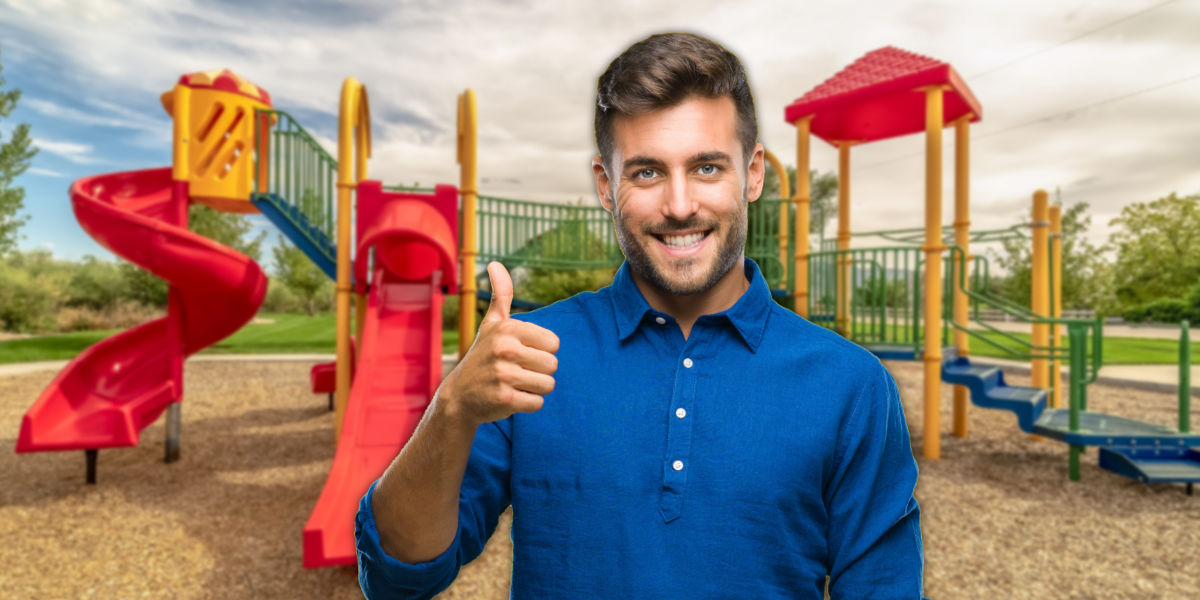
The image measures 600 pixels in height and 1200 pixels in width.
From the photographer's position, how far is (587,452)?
1083 millimetres

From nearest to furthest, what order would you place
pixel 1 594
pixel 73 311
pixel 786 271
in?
pixel 1 594, pixel 786 271, pixel 73 311

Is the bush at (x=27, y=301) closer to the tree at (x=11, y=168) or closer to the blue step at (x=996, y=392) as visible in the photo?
the tree at (x=11, y=168)

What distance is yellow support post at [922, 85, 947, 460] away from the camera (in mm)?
6895

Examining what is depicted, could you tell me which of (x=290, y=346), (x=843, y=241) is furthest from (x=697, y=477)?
(x=290, y=346)

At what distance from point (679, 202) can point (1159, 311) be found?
3720 centimetres

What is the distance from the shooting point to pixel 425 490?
3.19 ft

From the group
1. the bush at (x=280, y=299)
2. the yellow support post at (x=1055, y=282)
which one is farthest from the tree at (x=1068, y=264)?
the bush at (x=280, y=299)

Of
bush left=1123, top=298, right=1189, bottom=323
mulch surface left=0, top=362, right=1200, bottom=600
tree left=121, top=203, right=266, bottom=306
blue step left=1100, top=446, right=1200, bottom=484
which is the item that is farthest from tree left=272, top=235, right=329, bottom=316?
bush left=1123, top=298, right=1189, bottom=323

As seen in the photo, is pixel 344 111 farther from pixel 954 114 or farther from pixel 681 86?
pixel 954 114

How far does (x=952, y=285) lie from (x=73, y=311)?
29459mm

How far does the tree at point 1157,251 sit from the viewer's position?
97.2 feet

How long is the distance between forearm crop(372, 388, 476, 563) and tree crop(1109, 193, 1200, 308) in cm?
3816

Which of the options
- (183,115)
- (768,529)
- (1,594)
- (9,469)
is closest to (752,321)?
(768,529)

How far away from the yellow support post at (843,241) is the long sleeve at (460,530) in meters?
7.22
